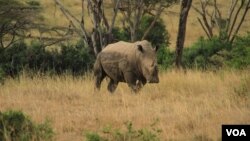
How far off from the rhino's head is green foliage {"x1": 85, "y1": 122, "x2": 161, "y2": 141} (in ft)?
12.5

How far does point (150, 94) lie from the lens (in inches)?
449

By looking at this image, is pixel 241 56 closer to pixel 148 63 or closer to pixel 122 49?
pixel 122 49

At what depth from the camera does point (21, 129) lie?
7.90m

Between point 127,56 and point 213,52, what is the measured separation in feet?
31.3

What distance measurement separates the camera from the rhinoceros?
465 inches

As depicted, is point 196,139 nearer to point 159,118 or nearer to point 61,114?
point 159,118

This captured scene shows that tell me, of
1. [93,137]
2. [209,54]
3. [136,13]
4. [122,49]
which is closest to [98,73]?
[122,49]

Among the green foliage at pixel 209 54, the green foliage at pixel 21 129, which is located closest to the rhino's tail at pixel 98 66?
the green foliage at pixel 21 129

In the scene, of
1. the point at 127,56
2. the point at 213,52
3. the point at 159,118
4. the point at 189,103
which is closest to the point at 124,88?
the point at 127,56

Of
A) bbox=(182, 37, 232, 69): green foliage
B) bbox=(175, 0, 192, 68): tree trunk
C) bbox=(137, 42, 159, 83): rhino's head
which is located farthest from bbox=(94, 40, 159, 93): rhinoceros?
bbox=(182, 37, 232, 69): green foliage

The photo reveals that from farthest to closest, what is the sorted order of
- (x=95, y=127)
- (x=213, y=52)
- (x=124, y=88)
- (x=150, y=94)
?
(x=213, y=52) < (x=124, y=88) < (x=150, y=94) < (x=95, y=127)

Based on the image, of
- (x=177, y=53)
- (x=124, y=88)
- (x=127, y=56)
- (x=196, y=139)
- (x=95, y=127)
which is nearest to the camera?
(x=196, y=139)

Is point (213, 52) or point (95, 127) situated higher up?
point (95, 127)

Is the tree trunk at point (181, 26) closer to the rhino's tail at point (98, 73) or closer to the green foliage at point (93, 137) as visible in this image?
the rhino's tail at point (98, 73)
